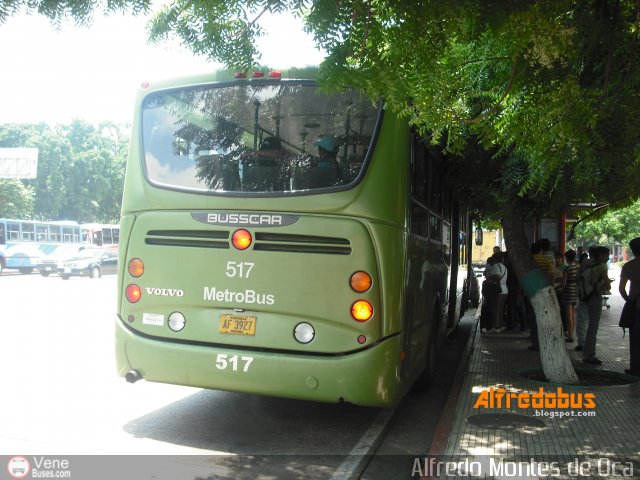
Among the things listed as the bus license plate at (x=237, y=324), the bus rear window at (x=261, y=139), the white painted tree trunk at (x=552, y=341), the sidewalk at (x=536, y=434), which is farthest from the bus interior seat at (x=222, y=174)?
the white painted tree trunk at (x=552, y=341)

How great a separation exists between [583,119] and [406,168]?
5.42 ft

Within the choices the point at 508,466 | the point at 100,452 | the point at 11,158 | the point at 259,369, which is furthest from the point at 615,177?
the point at 11,158

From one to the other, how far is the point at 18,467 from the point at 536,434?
4273 millimetres

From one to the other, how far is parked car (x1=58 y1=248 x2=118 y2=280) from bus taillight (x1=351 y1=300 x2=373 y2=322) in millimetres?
31363

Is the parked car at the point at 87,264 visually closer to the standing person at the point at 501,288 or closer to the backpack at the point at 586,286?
the standing person at the point at 501,288

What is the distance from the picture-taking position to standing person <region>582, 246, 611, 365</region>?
9367 mm

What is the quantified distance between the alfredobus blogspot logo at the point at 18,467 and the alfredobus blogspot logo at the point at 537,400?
4.26 metres

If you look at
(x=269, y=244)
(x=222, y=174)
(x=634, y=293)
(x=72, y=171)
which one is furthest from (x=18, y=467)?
(x=72, y=171)

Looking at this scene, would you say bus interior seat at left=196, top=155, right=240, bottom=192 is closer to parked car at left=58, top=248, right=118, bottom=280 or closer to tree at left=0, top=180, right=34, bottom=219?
parked car at left=58, top=248, right=118, bottom=280

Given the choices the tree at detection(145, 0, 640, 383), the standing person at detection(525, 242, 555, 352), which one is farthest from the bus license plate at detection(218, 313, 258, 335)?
the standing person at detection(525, 242, 555, 352)

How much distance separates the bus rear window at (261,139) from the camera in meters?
5.71

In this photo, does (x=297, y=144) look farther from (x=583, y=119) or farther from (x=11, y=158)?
(x=11, y=158)

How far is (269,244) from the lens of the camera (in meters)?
5.67

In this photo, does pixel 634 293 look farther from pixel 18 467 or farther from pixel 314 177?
pixel 18 467
